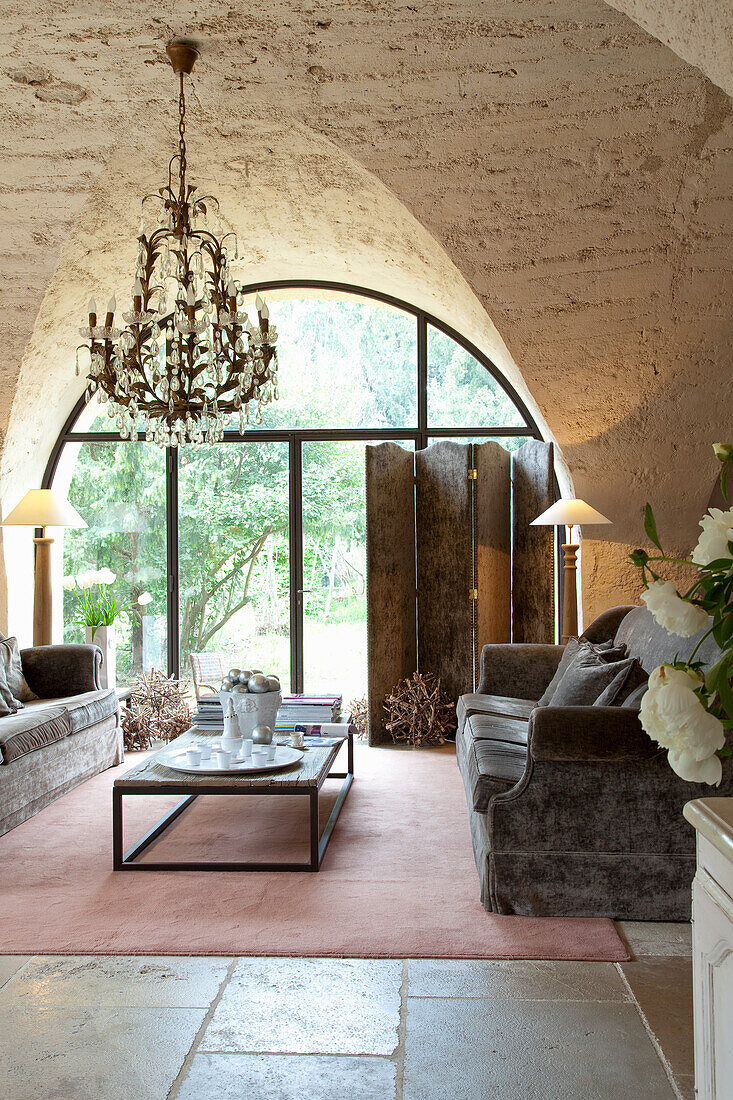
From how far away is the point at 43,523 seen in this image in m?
5.88

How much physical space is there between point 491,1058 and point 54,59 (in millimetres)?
4468

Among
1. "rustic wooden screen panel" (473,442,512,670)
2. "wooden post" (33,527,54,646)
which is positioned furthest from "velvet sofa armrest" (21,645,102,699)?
"rustic wooden screen panel" (473,442,512,670)

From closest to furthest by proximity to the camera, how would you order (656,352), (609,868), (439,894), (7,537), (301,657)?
(609,868) < (439,894) < (656,352) < (7,537) < (301,657)

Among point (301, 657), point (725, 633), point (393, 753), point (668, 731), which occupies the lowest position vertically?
point (393, 753)

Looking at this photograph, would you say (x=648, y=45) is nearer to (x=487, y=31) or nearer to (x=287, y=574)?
(x=487, y=31)

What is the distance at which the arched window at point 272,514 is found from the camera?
719cm

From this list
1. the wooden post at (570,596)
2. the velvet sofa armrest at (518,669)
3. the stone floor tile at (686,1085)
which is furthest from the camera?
the wooden post at (570,596)

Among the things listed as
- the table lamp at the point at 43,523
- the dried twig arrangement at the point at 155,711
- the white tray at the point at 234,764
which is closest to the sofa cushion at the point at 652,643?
the white tray at the point at 234,764

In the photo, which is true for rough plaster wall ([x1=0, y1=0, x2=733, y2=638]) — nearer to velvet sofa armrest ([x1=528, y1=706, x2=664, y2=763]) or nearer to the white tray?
the white tray

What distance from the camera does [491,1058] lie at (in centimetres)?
229

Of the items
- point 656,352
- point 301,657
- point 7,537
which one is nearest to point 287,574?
point 301,657

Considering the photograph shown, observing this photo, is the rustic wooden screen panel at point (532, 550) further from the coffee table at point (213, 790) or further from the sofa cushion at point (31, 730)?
→ the sofa cushion at point (31, 730)

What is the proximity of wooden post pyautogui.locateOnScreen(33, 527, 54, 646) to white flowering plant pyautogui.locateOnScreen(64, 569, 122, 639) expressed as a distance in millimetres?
312

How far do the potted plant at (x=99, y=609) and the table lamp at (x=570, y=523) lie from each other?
3.05m
